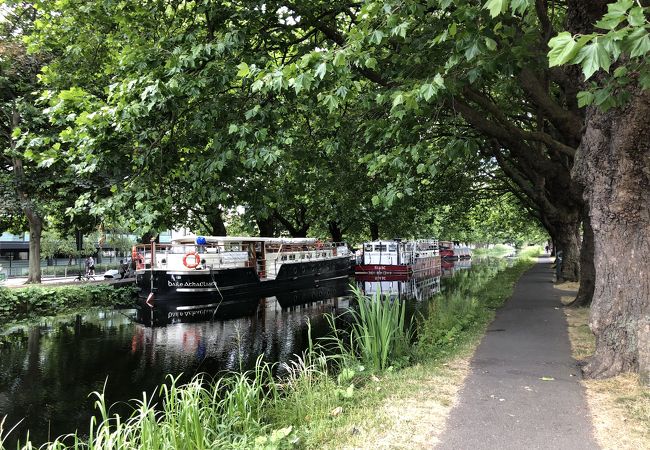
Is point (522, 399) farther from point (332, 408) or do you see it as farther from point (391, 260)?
point (391, 260)

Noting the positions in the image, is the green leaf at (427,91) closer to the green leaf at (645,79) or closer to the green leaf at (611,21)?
the green leaf at (645,79)

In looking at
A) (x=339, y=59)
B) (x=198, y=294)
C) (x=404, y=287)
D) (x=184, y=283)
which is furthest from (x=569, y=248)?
(x=339, y=59)

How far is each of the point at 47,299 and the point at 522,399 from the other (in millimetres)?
18976

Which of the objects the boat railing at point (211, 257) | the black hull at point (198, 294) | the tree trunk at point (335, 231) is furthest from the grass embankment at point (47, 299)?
the tree trunk at point (335, 231)

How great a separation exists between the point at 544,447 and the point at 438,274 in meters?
37.5

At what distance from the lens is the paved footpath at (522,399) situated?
15.4 feet

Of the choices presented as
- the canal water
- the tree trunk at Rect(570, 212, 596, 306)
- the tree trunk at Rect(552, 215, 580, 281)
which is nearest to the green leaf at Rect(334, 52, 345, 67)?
the canal water

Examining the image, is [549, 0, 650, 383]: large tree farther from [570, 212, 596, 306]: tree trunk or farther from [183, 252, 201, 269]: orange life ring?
[183, 252, 201, 269]: orange life ring

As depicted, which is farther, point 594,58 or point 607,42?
point 607,42

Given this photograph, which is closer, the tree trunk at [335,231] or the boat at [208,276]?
the boat at [208,276]

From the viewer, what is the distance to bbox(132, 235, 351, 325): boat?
23844 mm

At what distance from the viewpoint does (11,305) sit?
18.1 metres

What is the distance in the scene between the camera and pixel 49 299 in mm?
19469

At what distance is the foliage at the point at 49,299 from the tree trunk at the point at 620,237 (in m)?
18.9
